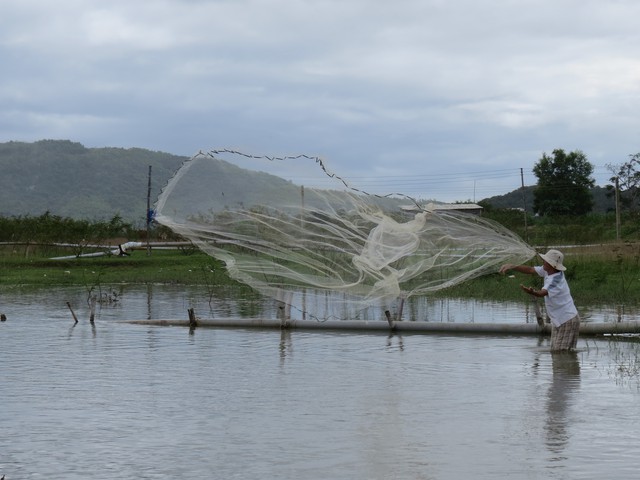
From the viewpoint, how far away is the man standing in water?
11977 millimetres

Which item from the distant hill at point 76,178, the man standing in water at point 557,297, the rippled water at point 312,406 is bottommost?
the rippled water at point 312,406

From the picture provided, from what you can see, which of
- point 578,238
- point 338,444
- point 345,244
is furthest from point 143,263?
point 338,444

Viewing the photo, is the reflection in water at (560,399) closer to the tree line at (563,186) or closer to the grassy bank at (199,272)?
the grassy bank at (199,272)

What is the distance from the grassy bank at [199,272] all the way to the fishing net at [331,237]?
6301 mm

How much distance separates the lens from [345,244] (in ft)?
44.3

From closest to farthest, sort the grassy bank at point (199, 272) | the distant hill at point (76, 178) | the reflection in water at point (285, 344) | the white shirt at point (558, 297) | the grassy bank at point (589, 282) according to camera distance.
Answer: the white shirt at point (558, 297) → the reflection in water at point (285, 344) → the grassy bank at point (589, 282) → the grassy bank at point (199, 272) → the distant hill at point (76, 178)

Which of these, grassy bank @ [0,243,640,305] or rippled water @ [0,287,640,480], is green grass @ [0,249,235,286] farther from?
rippled water @ [0,287,640,480]

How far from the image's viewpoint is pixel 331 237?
1345 centimetres

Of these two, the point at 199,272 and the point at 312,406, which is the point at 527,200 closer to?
the point at 199,272

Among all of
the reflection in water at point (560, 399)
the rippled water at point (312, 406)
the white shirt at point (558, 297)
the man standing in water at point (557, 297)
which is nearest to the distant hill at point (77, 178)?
the rippled water at point (312, 406)

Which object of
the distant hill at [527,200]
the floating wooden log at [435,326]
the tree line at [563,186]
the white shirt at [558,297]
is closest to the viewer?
the white shirt at [558,297]

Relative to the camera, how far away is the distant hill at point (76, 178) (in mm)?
134750

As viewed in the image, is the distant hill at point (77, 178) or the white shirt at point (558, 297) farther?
the distant hill at point (77, 178)

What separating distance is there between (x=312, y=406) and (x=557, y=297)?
380cm
